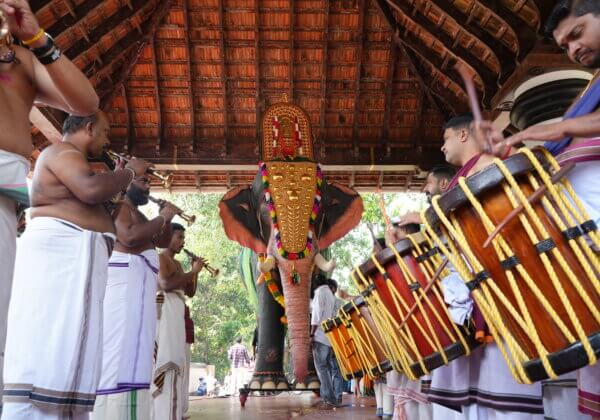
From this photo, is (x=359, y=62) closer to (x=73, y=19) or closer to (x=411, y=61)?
(x=411, y=61)

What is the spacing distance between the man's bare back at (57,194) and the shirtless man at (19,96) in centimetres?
31

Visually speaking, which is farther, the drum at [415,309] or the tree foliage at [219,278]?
the tree foliage at [219,278]

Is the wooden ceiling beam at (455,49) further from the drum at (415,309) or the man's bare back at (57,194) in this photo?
the man's bare back at (57,194)

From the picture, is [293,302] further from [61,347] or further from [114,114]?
[114,114]

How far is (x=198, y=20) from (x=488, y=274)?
22.5 feet

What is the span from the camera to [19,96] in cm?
163

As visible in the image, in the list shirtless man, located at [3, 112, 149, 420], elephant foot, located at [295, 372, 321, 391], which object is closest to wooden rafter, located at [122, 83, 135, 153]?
elephant foot, located at [295, 372, 321, 391]

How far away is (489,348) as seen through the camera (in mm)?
2117

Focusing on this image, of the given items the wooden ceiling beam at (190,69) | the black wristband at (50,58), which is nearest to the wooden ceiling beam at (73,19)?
the wooden ceiling beam at (190,69)

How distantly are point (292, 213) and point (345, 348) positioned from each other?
7.87 ft

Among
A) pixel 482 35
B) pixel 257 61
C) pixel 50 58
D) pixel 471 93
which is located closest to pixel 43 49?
pixel 50 58

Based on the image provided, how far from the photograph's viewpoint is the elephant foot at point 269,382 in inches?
221

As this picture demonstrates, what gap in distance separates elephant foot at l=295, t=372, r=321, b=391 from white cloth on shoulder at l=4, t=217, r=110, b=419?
3.58 m

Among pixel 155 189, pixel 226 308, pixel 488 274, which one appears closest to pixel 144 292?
pixel 488 274
